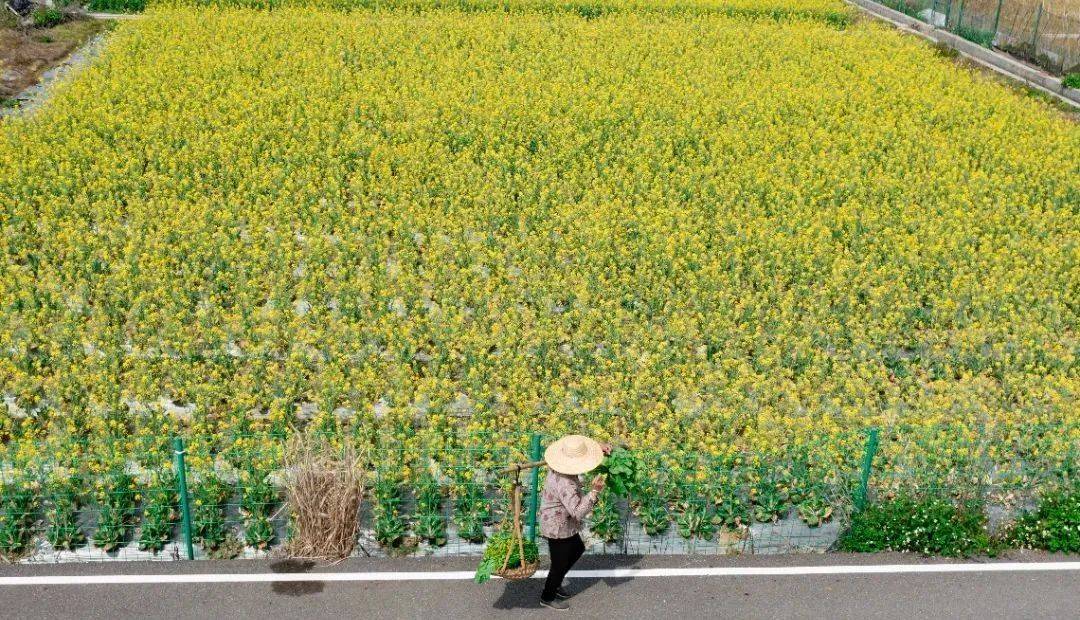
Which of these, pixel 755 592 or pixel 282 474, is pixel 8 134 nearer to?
pixel 282 474

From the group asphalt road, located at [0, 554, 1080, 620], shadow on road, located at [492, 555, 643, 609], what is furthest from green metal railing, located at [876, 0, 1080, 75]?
shadow on road, located at [492, 555, 643, 609]

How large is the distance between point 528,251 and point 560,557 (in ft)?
25.5

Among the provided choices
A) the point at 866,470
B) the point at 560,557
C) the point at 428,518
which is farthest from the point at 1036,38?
the point at 560,557

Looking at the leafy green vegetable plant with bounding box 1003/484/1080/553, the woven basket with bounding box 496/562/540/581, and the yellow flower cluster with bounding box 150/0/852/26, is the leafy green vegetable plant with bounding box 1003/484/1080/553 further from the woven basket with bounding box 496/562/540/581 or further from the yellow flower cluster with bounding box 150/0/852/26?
the yellow flower cluster with bounding box 150/0/852/26

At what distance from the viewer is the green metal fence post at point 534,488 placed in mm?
8789

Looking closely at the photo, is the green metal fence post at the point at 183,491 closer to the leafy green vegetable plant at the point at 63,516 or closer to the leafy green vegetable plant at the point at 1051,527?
the leafy green vegetable plant at the point at 63,516

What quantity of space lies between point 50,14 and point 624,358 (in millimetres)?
26206

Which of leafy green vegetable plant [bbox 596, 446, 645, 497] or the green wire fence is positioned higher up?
leafy green vegetable plant [bbox 596, 446, 645, 497]

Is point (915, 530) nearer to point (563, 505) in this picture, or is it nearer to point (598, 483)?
point (598, 483)

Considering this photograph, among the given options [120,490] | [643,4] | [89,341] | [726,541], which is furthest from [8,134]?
[643,4]

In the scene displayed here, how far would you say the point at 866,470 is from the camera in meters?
9.29

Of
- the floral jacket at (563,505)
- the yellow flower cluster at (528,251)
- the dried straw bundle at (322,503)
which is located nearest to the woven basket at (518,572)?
the floral jacket at (563,505)

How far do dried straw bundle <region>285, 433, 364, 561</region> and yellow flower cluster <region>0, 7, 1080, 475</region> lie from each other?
42.5 inches

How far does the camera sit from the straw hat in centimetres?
762
